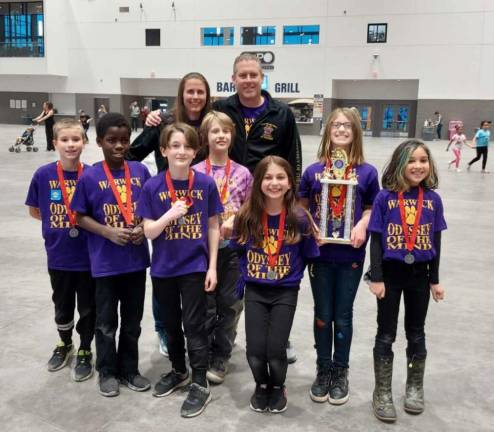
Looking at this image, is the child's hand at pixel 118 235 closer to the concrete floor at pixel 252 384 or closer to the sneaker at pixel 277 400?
the concrete floor at pixel 252 384

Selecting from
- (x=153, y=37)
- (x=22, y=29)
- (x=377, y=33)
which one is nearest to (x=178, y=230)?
(x=377, y=33)

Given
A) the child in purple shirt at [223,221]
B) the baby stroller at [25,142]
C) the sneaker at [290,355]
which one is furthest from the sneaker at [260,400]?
the baby stroller at [25,142]

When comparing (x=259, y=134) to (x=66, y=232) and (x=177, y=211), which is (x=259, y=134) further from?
(x=66, y=232)

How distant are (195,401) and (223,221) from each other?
117 centimetres

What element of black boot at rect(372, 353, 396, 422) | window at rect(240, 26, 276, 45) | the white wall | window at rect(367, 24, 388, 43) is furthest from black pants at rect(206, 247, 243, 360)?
window at rect(240, 26, 276, 45)

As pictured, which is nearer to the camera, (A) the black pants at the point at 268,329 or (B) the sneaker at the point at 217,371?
(A) the black pants at the point at 268,329

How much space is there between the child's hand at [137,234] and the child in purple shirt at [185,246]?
108 mm

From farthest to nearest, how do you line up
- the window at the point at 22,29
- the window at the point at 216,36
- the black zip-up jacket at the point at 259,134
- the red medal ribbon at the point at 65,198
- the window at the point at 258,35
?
the window at the point at 22,29, the window at the point at 216,36, the window at the point at 258,35, the black zip-up jacket at the point at 259,134, the red medal ribbon at the point at 65,198

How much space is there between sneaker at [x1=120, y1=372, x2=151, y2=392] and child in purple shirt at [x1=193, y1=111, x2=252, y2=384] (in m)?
0.43

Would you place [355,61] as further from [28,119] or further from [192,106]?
[192,106]

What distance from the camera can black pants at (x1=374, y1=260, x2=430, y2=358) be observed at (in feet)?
10.1

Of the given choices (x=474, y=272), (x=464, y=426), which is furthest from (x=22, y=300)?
(x=474, y=272)

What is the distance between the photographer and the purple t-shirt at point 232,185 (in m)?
3.49

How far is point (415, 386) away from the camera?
3.23 meters
